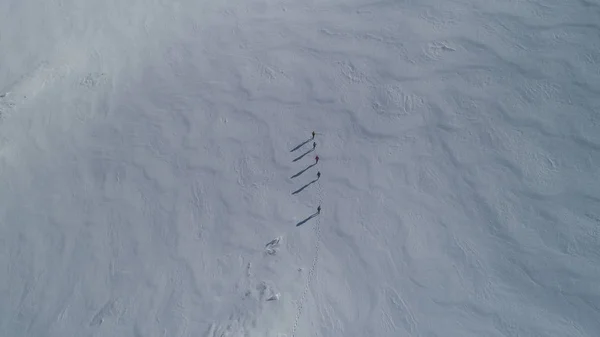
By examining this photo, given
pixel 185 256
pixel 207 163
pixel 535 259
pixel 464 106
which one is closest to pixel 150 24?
pixel 207 163

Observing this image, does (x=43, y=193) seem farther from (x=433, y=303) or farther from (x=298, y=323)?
A: (x=433, y=303)

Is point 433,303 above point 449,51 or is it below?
below

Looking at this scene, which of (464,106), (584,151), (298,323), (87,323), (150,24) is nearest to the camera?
(298,323)

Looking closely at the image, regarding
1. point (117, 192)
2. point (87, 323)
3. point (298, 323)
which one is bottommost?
point (87, 323)

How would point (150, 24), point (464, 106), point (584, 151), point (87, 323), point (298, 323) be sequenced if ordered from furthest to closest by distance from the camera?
point (150, 24), point (464, 106), point (584, 151), point (87, 323), point (298, 323)

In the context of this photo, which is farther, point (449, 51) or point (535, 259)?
point (449, 51)

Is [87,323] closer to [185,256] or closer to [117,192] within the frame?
[185,256]
